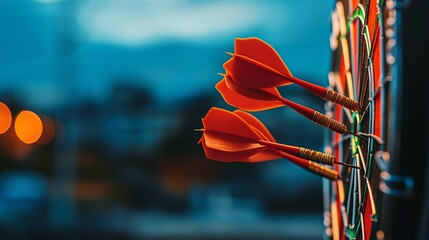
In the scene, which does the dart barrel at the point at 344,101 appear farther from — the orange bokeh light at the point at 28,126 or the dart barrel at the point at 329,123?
the orange bokeh light at the point at 28,126

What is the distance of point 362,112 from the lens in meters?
0.40

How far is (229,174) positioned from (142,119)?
0.82 meters

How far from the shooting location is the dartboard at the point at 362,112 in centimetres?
31

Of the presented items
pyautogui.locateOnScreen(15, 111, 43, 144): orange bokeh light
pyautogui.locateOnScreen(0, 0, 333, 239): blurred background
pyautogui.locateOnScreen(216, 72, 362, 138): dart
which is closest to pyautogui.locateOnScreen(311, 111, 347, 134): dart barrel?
pyautogui.locateOnScreen(216, 72, 362, 138): dart

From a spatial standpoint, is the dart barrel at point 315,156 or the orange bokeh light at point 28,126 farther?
the orange bokeh light at point 28,126

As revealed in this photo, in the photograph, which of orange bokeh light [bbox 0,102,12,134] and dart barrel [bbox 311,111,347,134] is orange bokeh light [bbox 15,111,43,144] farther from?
dart barrel [bbox 311,111,347,134]

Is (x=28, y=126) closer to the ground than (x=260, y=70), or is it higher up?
closer to the ground

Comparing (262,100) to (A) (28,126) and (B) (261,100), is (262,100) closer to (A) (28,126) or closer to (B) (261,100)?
(B) (261,100)

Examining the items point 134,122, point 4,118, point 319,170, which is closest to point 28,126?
point 4,118

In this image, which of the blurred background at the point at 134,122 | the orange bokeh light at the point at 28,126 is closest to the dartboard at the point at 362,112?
the blurred background at the point at 134,122

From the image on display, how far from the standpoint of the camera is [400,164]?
292 mm

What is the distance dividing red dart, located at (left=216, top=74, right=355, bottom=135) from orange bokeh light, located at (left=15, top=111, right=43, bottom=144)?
5.78m

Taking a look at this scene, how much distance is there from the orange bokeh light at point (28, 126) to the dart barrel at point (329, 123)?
5808mm

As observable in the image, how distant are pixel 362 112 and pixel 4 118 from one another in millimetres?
5889
